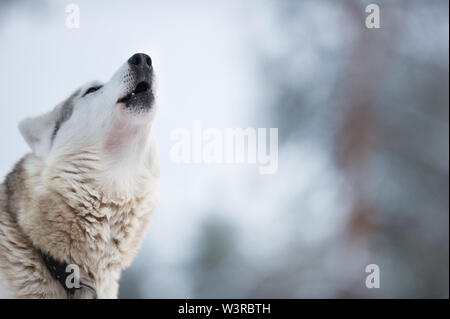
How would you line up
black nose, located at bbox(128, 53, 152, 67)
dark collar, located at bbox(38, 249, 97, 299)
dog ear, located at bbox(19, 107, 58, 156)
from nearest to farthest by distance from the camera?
dark collar, located at bbox(38, 249, 97, 299) < black nose, located at bbox(128, 53, 152, 67) < dog ear, located at bbox(19, 107, 58, 156)

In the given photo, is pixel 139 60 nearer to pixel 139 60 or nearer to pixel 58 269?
pixel 139 60

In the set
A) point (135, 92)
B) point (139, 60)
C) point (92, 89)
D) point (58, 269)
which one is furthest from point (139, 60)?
point (58, 269)

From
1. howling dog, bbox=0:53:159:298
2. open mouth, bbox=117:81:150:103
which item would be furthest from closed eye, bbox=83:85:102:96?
open mouth, bbox=117:81:150:103

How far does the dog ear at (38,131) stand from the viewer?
2525 mm

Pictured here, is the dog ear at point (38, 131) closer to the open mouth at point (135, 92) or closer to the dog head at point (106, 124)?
the dog head at point (106, 124)

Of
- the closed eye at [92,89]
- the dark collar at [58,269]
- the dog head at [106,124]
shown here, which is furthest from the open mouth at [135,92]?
the dark collar at [58,269]

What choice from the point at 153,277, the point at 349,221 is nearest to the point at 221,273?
the point at 153,277

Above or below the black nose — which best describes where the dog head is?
below

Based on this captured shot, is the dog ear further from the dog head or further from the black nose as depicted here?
the black nose

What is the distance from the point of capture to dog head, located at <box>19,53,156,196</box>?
2.44 m

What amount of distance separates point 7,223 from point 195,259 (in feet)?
8.82

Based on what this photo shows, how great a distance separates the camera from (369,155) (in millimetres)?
4867

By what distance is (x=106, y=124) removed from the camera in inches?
99.1
